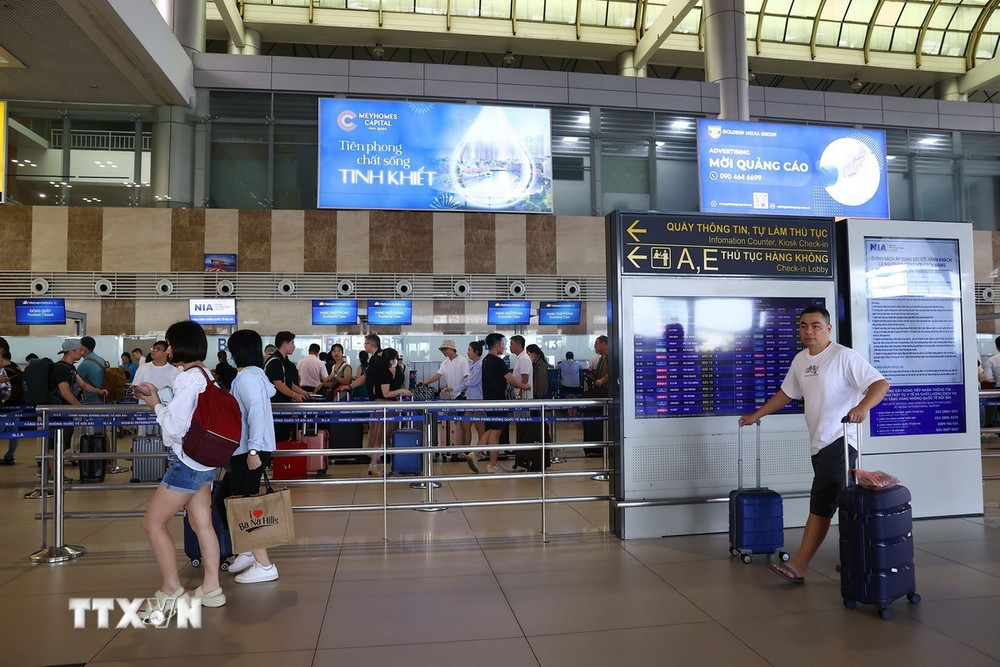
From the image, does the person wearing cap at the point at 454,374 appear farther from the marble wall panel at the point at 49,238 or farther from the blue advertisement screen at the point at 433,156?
the marble wall panel at the point at 49,238

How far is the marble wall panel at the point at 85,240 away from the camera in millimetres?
14797

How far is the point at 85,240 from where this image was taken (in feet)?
48.7

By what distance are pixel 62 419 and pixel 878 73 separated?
22.8m

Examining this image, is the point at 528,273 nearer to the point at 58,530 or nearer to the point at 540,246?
the point at 540,246

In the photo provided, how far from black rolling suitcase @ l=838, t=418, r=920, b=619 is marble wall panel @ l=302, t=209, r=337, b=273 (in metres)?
13.1

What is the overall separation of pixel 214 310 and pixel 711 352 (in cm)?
1218

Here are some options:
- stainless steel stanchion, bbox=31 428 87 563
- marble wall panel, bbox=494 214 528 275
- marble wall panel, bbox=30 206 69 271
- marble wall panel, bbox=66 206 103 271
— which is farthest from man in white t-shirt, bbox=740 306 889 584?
marble wall panel, bbox=30 206 69 271

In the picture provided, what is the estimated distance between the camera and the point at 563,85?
16812 millimetres

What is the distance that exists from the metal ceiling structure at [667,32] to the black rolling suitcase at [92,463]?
12.7 meters

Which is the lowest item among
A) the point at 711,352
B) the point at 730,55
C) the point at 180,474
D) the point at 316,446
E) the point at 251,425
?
the point at 316,446

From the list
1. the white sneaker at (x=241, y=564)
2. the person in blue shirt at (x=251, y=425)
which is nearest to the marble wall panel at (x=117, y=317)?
the white sneaker at (x=241, y=564)

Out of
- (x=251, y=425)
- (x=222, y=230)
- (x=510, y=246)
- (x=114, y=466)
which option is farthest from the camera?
(x=510, y=246)

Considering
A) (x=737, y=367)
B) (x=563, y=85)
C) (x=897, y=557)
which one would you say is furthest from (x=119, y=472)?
(x=563, y=85)

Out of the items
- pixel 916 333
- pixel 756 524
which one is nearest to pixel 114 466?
pixel 756 524
